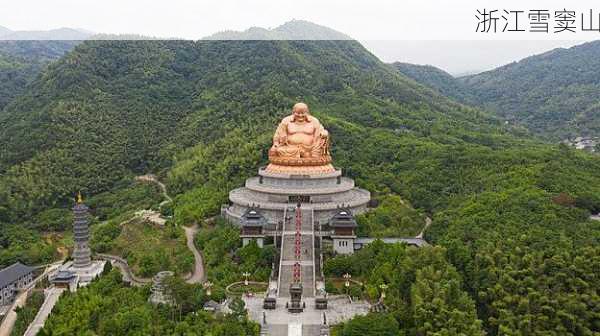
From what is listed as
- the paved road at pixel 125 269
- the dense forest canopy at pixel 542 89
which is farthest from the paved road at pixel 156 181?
the dense forest canopy at pixel 542 89

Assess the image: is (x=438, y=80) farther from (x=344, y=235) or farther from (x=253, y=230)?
(x=253, y=230)

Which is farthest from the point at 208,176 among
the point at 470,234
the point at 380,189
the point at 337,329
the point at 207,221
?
the point at 337,329

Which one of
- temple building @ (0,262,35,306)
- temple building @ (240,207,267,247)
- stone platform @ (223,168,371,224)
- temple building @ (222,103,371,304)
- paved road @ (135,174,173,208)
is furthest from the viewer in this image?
paved road @ (135,174,173,208)

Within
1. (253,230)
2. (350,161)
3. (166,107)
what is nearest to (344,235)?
(253,230)

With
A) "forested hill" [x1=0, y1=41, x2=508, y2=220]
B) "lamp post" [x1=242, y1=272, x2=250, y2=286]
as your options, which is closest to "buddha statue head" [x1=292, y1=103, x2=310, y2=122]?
"forested hill" [x1=0, y1=41, x2=508, y2=220]

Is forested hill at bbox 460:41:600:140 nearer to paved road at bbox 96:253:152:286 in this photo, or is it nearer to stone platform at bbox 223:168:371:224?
stone platform at bbox 223:168:371:224

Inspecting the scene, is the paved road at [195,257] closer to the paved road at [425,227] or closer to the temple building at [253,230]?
the temple building at [253,230]
